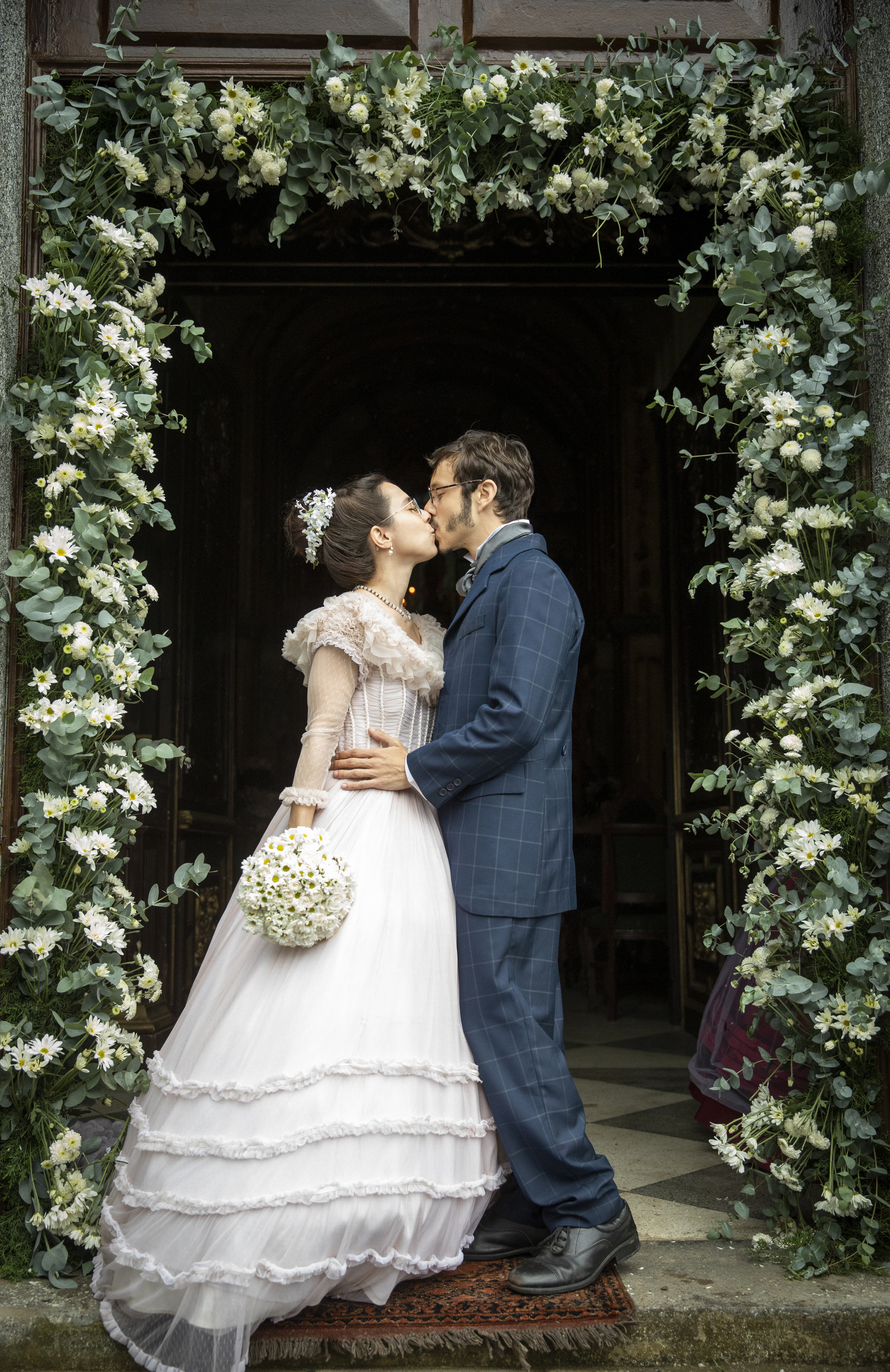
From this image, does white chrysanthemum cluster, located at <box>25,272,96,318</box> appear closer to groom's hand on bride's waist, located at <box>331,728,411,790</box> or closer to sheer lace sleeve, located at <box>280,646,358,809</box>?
sheer lace sleeve, located at <box>280,646,358,809</box>

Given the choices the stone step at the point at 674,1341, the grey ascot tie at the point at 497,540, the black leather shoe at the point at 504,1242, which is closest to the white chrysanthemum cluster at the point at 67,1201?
the stone step at the point at 674,1341

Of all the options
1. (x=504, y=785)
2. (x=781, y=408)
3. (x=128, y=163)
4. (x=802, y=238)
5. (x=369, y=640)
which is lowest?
(x=504, y=785)

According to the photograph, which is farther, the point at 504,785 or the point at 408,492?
the point at 408,492

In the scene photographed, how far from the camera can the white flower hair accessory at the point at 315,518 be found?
269 cm

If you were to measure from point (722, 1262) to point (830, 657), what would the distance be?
1.40 m

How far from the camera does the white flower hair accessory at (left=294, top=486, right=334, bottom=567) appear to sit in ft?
8.82

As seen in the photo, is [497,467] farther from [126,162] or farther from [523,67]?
[126,162]

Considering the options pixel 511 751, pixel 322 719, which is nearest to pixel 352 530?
pixel 322 719

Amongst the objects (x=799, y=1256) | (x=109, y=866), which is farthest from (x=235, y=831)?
(x=799, y=1256)

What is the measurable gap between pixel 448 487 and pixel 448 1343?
6.30ft

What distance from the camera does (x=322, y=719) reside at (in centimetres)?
251

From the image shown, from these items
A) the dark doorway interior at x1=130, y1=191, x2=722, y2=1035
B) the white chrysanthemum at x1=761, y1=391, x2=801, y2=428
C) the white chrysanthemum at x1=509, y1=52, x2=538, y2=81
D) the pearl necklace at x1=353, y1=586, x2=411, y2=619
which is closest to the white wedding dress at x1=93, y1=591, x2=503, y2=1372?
the pearl necklace at x1=353, y1=586, x2=411, y2=619

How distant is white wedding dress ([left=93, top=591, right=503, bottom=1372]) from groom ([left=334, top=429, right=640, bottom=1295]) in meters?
0.07

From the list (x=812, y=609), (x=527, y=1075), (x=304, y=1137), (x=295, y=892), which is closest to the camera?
(x=304, y=1137)
